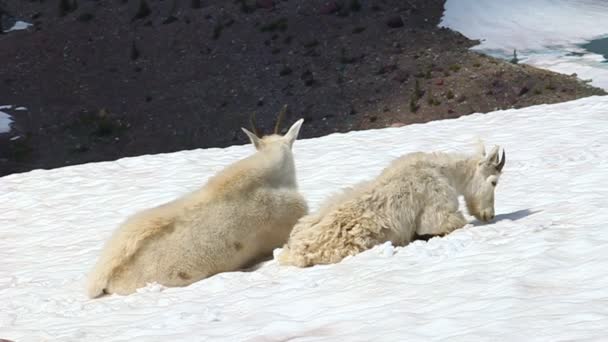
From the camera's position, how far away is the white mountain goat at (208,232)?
858 centimetres

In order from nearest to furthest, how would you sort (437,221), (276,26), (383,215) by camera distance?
(383,215) < (437,221) < (276,26)

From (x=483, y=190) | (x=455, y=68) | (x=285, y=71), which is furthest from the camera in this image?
(x=285, y=71)

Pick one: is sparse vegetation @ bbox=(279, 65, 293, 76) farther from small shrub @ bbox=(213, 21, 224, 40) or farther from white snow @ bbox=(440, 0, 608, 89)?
white snow @ bbox=(440, 0, 608, 89)

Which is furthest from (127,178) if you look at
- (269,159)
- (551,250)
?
(551,250)

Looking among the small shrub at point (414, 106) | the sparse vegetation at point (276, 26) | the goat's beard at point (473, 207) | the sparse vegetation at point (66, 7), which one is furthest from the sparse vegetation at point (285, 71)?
the goat's beard at point (473, 207)

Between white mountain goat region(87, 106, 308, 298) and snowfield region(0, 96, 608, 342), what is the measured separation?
8.0 inches

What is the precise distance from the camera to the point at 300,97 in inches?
1232

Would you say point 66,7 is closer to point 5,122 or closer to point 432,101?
point 5,122

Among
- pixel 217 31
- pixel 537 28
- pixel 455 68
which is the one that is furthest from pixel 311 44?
pixel 537 28

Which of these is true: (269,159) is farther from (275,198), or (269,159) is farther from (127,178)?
(127,178)

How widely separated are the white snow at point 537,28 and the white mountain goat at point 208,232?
23.2m

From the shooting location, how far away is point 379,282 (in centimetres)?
727

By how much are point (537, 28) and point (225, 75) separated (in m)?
11.4

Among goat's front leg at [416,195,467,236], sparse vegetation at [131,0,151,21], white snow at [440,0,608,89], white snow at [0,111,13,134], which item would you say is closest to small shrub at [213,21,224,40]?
sparse vegetation at [131,0,151,21]
